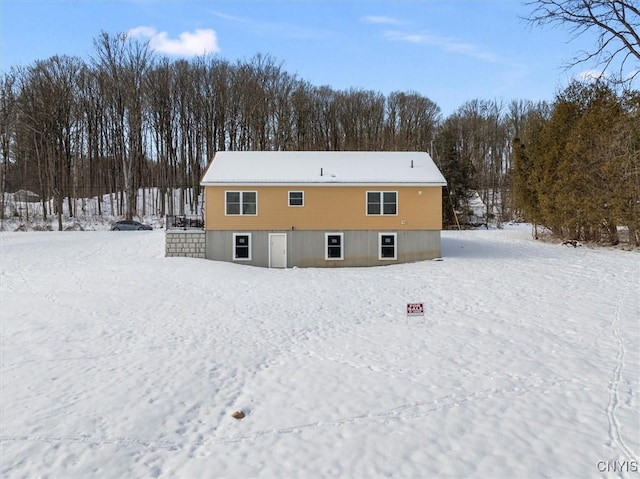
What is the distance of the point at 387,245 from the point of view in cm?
2053

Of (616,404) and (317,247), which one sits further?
(317,247)

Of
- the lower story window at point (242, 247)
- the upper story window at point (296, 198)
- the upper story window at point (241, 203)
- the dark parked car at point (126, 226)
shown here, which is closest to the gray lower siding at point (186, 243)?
the lower story window at point (242, 247)

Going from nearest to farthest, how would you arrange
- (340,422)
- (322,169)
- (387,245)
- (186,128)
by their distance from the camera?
(340,422) < (387,245) < (322,169) < (186,128)

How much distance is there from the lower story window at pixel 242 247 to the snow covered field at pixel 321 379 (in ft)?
14.7

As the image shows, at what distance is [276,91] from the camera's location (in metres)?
43.9

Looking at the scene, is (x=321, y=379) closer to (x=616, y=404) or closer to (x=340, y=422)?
(x=340, y=422)

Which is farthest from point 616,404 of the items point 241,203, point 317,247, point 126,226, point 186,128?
point 186,128

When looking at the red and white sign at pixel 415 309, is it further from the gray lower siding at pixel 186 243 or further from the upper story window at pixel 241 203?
the gray lower siding at pixel 186 243

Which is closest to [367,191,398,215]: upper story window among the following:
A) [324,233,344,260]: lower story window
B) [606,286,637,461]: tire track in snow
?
[324,233,344,260]: lower story window

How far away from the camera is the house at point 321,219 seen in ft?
66.2

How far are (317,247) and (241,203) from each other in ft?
13.8

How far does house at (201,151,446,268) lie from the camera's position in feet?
66.2

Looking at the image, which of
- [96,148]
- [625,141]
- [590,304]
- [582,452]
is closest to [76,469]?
[582,452]

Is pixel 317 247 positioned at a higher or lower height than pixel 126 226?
lower
